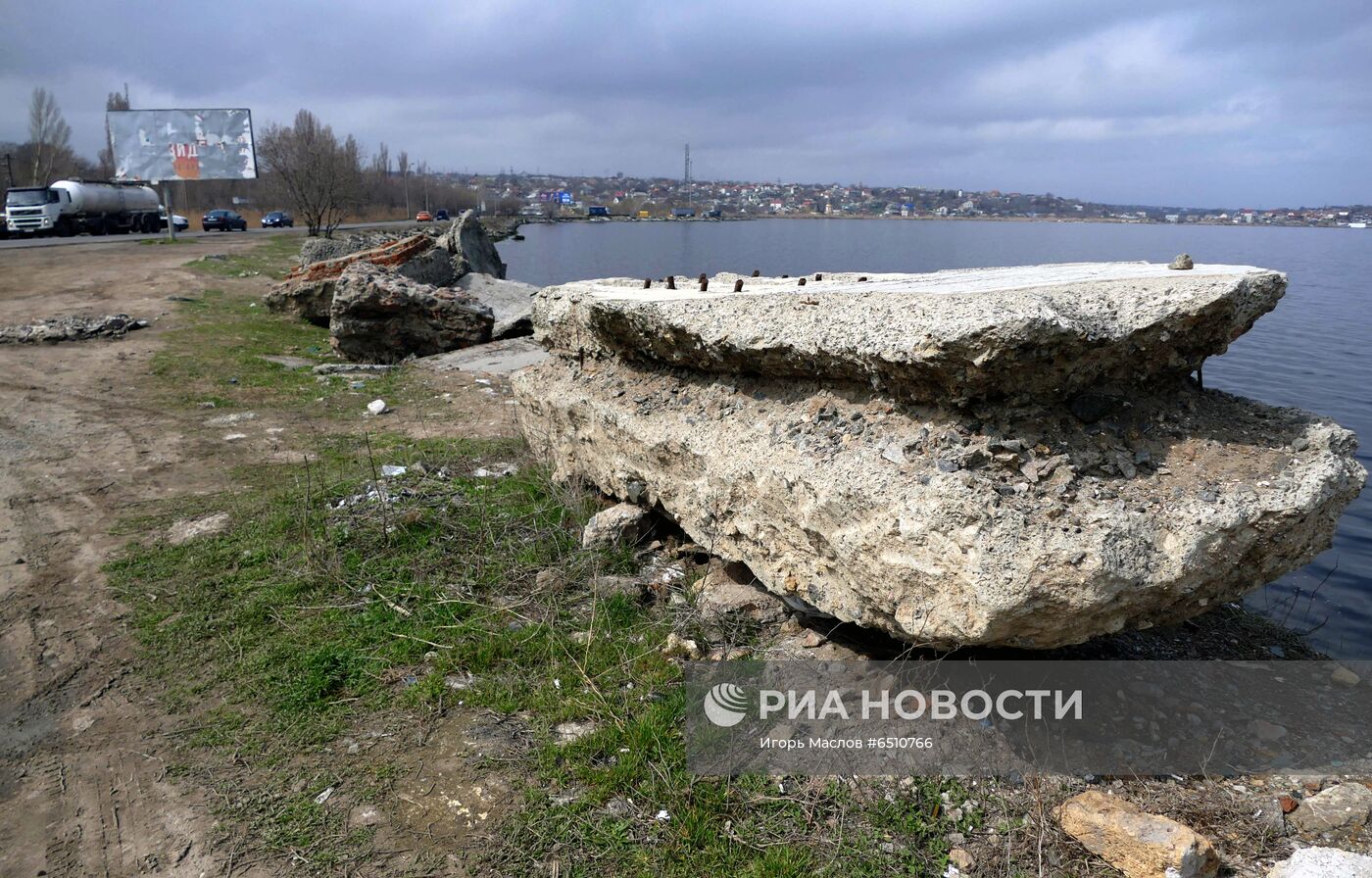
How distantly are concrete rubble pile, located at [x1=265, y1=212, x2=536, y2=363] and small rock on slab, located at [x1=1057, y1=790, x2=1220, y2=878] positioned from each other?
35.9 feet

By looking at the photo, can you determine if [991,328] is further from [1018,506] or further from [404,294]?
[404,294]

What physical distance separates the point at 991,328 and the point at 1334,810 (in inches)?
88.3

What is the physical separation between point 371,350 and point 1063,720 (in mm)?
10761

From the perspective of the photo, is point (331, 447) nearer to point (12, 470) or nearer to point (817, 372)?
point (12, 470)

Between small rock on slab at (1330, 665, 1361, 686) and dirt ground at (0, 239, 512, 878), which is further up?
dirt ground at (0, 239, 512, 878)

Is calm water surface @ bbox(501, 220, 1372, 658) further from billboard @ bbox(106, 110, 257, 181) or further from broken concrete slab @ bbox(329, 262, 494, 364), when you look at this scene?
billboard @ bbox(106, 110, 257, 181)

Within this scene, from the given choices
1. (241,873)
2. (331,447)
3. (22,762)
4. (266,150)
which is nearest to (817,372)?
(241,873)

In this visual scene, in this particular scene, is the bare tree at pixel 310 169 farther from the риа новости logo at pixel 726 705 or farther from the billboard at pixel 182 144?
the риа новости logo at pixel 726 705

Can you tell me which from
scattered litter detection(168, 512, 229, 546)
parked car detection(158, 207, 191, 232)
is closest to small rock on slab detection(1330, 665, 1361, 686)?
scattered litter detection(168, 512, 229, 546)

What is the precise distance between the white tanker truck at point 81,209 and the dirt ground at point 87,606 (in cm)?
2558

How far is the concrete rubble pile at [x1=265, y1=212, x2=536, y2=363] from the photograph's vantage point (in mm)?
11875

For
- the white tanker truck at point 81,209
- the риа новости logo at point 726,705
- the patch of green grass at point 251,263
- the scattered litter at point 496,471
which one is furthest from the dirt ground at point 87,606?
the white tanker truck at point 81,209

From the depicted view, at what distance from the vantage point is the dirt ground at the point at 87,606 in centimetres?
308

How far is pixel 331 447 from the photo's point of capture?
7.54m
